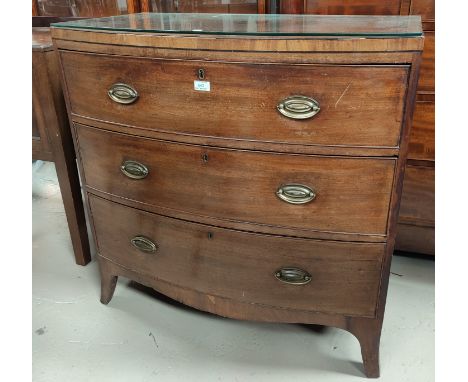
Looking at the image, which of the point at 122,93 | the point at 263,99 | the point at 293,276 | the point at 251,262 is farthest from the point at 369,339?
the point at 122,93

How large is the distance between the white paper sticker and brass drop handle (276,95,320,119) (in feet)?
0.57

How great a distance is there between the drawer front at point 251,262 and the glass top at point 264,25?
20.3 inches

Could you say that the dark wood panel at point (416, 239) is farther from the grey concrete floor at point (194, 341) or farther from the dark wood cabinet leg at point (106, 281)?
the dark wood cabinet leg at point (106, 281)

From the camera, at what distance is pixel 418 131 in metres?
1.51

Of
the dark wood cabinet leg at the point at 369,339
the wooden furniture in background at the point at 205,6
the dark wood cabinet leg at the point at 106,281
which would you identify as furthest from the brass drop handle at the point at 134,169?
the wooden furniture in background at the point at 205,6

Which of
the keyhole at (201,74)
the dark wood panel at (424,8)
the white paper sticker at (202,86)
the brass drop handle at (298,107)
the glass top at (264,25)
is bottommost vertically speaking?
the brass drop handle at (298,107)

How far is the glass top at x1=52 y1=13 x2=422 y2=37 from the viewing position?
993mm

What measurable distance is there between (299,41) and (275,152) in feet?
0.86

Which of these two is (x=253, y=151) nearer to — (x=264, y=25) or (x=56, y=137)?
(x=264, y=25)

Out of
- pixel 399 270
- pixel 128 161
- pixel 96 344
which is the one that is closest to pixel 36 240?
pixel 96 344

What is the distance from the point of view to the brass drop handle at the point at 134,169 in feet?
4.14

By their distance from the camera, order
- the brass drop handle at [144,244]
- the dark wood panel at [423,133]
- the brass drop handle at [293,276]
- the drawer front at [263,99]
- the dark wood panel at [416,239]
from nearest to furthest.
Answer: the drawer front at [263,99] < the brass drop handle at [293,276] < the brass drop handle at [144,244] < the dark wood panel at [423,133] < the dark wood panel at [416,239]

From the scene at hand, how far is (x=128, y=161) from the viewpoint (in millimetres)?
1279

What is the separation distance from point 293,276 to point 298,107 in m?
0.48
